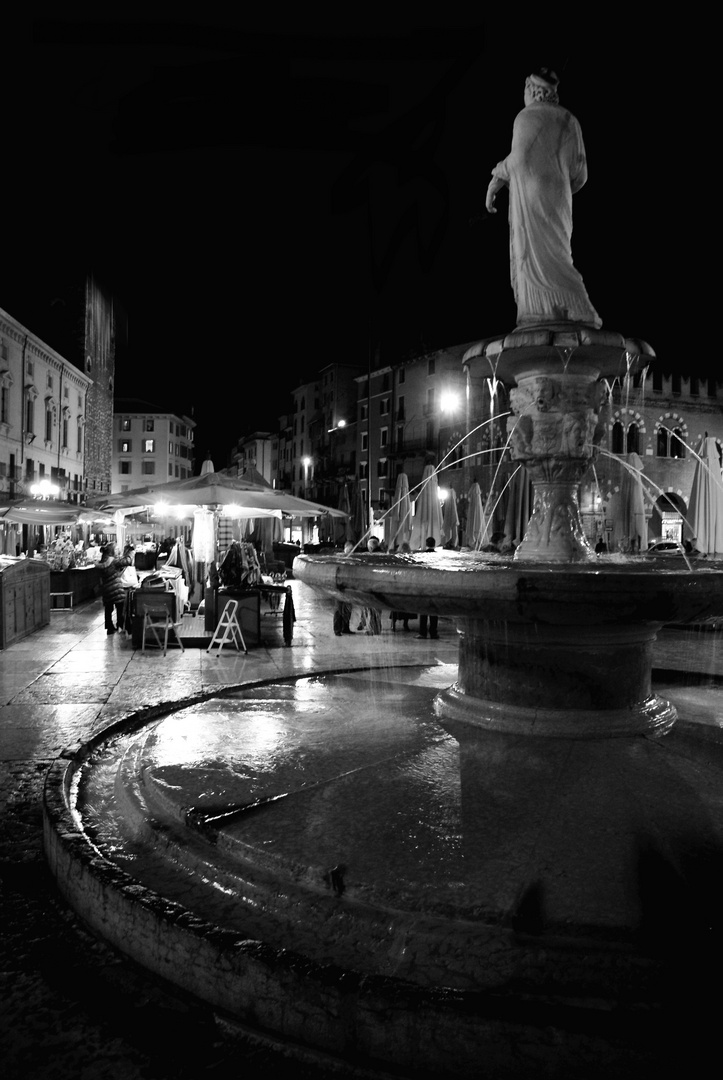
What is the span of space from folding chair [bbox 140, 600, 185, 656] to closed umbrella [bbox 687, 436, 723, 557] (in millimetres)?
8704

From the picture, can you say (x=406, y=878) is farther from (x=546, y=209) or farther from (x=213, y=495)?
(x=213, y=495)

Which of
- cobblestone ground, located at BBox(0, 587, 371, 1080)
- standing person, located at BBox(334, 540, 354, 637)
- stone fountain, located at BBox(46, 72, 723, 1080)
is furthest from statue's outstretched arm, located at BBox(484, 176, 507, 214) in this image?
cobblestone ground, located at BBox(0, 587, 371, 1080)

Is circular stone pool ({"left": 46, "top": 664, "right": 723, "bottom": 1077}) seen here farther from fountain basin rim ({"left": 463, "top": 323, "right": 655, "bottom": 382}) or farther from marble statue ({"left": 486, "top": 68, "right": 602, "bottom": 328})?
marble statue ({"left": 486, "top": 68, "right": 602, "bottom": 328})

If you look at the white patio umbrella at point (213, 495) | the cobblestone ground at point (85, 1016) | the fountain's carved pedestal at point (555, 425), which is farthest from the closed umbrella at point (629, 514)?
A: the cobblestone ground at point (85, 1016)

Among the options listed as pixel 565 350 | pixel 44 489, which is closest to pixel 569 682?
pixel 565 350

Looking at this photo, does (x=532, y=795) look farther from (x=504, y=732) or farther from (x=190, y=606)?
(x=190, y=606)

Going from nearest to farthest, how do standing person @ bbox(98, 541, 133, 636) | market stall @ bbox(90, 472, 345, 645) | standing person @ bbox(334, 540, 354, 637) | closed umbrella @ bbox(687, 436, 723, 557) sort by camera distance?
closed umbrella @ bbox(687, 436, 723, 557) < market stall @ bbox(90, 472, 345, 645) < standing person @ bbox(334, 540, 354, 637) < standing person @ bbox(98, 541, 133, 636)

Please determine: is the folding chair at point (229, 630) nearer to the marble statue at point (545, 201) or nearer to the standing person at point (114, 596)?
the standing person at point (114, 596)

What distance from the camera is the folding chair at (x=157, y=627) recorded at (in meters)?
12.1

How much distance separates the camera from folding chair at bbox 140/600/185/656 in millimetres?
12109

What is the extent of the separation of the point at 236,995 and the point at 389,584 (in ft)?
7.63

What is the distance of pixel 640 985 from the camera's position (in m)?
2.55

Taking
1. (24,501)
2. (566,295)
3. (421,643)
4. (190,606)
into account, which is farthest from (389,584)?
(24,501)

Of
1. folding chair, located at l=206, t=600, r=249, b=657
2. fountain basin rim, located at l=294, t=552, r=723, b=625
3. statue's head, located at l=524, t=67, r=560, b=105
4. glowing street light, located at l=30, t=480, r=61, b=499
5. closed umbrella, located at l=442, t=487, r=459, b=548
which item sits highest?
statue's head, located at l=524, t=67, r=560, b=105
